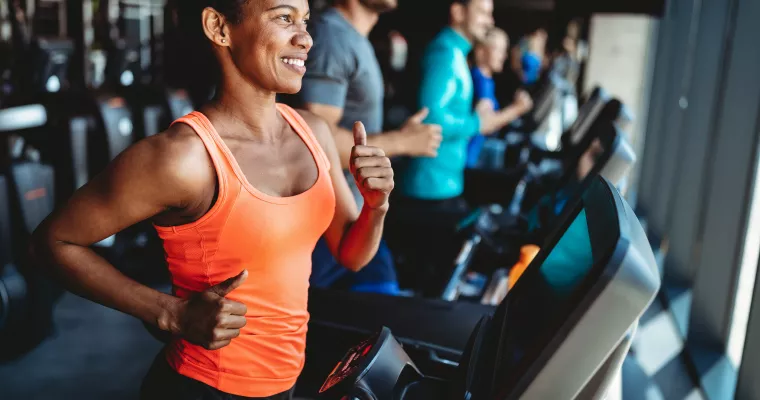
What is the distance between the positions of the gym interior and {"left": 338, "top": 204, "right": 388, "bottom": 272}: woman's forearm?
0.24 meters

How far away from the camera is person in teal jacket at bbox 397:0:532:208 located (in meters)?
3.17

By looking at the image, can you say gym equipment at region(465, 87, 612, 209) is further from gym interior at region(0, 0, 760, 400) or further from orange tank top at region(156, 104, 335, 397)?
orange tank top at region(156, 104, 335, 397)

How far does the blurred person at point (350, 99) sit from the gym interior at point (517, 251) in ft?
0.36

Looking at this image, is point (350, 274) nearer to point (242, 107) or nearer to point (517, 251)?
point (517, 251)

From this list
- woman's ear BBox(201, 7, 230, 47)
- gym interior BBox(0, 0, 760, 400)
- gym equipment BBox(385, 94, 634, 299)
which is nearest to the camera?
gym interior BBox(0, 0, 760, 400)

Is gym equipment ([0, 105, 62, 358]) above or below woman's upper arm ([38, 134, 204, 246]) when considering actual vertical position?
below

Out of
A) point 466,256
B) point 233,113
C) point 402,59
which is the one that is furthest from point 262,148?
point 402,59

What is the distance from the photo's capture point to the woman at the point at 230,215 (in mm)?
1128

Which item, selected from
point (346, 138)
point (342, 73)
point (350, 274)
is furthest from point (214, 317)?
point (342, 73)

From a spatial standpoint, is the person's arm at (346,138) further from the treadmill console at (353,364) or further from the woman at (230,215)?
the treadmill console at (353,364)

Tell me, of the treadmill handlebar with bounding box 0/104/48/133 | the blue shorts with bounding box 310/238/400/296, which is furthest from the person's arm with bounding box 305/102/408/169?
the treadmill handlebar with bounding box 0/104/48/133

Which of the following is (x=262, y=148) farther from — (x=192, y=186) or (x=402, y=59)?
(x=402, y=59)

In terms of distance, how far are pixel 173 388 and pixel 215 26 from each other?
0.63 meters

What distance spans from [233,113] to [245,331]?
375 mm
